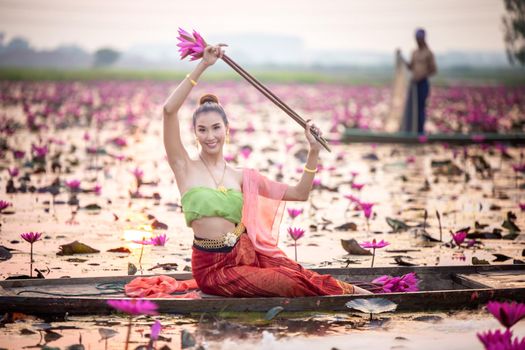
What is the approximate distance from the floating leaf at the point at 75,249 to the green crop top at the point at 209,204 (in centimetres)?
175

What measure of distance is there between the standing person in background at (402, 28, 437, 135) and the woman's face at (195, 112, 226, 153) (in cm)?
903

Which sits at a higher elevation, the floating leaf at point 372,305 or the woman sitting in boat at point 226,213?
the woman sitting in boat at point 226,213

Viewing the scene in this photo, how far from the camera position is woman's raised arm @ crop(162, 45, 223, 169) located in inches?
201

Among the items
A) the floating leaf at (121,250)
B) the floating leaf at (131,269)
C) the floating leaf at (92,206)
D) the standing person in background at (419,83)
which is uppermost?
the standing person in background at (419,83)

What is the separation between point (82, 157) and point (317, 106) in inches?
591

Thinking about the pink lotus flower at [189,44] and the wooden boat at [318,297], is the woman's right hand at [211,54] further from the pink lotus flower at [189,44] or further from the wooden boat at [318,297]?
the wooden boat at [318,297]

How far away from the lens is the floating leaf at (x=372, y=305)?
5066 millimetres

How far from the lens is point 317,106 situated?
27.8m

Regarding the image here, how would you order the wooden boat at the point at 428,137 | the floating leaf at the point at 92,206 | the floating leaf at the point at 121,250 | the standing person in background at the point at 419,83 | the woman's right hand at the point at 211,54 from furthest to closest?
the wooden boat at the point at 428,137
the standing person in background at the point at 419,83
the floating leaf at the point at 92,206
the floating leaf at the point at 121,250
the woman's right hand at the point at 211,54

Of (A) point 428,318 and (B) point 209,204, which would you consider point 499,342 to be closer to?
(A) point 428,318

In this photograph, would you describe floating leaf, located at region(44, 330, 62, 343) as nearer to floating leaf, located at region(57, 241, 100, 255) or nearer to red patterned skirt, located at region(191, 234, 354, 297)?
red patterned skirt, located at region(191, 234, 354, 297)

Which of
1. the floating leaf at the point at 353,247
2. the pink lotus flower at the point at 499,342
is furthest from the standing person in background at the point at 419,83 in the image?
the pink lotus flower at the point at 499,342

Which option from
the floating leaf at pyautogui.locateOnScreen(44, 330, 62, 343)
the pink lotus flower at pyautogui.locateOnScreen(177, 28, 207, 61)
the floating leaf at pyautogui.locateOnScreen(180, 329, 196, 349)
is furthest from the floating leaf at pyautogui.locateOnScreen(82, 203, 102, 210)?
the floating leaf at pyautogui.locateOnScreen(180, 329, 196, 349)

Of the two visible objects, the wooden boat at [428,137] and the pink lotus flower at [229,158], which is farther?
the wooden boat at [428,137]
